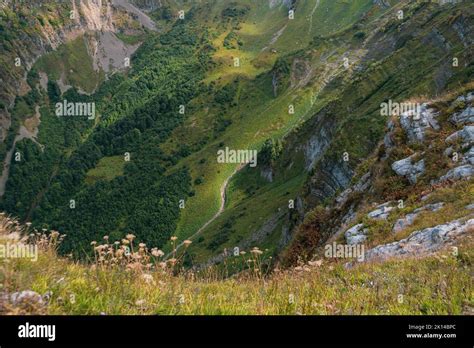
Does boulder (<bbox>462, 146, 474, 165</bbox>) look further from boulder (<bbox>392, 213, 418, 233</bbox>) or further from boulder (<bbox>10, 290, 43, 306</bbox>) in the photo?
boulder (<bbox>10, 290, 43, 306</bbox>)

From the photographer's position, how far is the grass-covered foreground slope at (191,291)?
5.20 meters

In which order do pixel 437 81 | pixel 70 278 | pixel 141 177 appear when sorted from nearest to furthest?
pixel 70 278 → pixel 437 81 → pixel 141 177

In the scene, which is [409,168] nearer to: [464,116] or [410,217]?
[464,116]

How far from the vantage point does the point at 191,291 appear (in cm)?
686

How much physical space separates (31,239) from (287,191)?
10376 cm

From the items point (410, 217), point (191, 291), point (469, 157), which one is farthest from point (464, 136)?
point (191, 291)

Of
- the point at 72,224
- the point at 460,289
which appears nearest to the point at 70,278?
the point at 460,289

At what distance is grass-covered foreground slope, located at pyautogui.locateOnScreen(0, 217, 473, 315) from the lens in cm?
520

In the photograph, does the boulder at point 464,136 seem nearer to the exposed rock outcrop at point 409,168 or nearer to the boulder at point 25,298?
the exposed rock outcrop at point 409,168

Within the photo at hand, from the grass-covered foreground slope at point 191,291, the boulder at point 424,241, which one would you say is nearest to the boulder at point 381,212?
the boulder at point 424,241

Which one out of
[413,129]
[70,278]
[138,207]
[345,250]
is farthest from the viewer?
[138,207]

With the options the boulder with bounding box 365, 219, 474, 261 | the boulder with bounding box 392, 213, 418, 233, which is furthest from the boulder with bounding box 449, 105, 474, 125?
the boulder with bounding box 365, 219, 474, 261

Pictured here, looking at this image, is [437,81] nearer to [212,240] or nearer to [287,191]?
[287,191]
